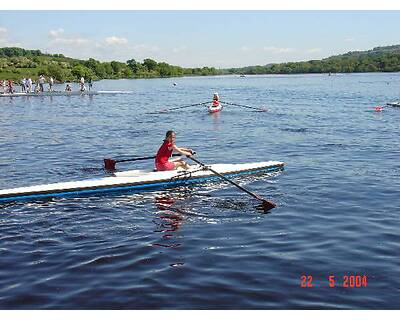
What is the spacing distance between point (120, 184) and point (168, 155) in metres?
1.95

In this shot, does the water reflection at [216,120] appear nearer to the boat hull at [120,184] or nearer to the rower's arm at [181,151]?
the boat hull at [120,184]

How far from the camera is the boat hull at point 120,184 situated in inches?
554

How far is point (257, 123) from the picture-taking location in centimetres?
3594

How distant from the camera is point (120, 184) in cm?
1498

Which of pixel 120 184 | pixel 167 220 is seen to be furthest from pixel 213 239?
pixel 120 184

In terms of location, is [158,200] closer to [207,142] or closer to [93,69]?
[207,142]

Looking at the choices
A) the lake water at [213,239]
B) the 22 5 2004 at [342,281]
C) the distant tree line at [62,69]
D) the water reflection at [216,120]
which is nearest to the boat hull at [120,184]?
the lake water at [213,239]

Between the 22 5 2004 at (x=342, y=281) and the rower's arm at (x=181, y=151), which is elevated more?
the rower's arm at (x=181, y=151)

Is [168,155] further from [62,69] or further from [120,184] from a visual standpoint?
[62,69]

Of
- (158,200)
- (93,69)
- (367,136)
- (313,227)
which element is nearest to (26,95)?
(367,136)

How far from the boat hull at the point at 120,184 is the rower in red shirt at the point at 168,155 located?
335 mm

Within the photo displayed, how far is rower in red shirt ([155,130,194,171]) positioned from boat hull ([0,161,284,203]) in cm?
34

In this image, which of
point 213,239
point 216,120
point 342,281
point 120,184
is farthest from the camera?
point 216,120

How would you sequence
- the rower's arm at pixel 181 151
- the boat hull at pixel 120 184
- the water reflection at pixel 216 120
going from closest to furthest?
the boat hull at pixel 120 184 → the rower's arm at pixel 181 151 → the water reflection at pixel 216 120
